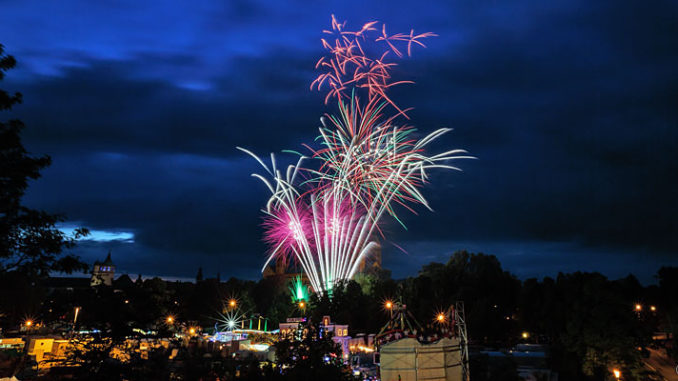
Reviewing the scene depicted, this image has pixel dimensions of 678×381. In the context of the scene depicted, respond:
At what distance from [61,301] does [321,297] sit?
5105 centimetres

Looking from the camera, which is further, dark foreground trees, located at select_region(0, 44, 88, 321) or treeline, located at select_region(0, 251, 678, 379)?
treeline, located at select_region(0, 251, 678, 379)

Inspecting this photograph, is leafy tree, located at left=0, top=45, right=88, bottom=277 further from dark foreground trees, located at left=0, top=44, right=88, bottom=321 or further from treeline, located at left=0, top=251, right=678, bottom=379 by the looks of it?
treeline, located at left=0, top=251, right=678, bottom=379

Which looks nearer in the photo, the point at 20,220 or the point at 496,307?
the point at 20,220

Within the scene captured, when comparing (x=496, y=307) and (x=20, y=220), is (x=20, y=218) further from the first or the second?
(x=496, y=307)

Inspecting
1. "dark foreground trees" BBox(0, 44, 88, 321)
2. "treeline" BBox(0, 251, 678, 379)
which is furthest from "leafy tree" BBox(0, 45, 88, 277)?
"treeline" BBox(0, 251, 678, 379)

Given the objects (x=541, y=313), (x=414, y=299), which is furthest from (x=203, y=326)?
(x=541, y=313)

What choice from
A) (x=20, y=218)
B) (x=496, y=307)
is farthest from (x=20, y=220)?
(x=496, y=307)

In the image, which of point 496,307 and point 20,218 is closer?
point 20,218

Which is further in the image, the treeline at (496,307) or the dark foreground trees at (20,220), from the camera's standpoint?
the treeline at (496,307)

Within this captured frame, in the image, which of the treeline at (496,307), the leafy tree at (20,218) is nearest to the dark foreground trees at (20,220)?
the leafy tree at (20,218)

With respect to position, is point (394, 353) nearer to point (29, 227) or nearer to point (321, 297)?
point (29, 227)

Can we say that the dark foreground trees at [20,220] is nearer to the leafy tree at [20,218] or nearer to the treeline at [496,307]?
the leafy tree at [20,218]

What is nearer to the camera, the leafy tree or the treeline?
the leafy tree

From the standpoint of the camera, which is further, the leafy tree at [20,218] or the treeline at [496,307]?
the treeline at [496,307]
